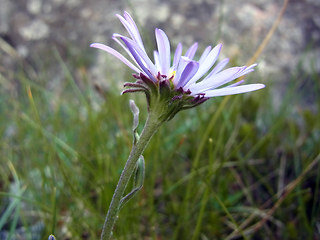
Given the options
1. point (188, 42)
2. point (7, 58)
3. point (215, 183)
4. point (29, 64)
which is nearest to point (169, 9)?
point (188, 42)

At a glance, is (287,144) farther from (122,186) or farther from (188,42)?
(122,186)

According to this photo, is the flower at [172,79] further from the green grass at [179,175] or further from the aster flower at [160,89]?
the green grass at [179,175]

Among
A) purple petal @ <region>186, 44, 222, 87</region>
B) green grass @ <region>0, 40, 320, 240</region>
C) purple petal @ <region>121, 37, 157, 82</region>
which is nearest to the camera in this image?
purple petal @ <region>121, 37, 157, 82</region>

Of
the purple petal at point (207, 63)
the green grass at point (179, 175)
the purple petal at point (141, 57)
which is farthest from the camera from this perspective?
the green grass at point (179, 175)

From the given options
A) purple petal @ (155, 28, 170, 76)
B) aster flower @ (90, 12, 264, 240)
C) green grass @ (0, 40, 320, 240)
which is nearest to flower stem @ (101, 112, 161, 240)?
aster flower @ (90, 12, 264, 240)

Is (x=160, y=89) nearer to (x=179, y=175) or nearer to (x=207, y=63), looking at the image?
(x=207, y=63)

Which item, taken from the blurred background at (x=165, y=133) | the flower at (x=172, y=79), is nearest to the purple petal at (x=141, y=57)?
the flower at (x=172, y=79)

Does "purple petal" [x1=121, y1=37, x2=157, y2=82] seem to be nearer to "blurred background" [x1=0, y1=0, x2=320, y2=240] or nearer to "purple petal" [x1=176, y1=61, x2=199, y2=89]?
"purple petal" [x1=176, y1=61, x2=199, y2=89]
